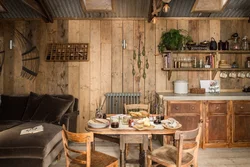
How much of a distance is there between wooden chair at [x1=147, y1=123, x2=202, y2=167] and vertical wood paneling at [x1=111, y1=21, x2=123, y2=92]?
89.0 inches

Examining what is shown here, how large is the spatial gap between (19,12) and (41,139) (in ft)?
9.72

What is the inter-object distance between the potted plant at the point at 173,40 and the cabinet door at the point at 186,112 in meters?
1.16

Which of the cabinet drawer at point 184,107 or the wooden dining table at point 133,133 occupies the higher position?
the cabinet drawer at point 184,107

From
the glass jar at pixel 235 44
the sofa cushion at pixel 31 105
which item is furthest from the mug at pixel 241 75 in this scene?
the sofa cushion at pixel 31 105

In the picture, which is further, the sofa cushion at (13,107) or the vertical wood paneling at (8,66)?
the vertical wood paneling at (8,66)

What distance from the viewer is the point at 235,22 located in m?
4.68

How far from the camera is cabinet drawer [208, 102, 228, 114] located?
3959 millimetres

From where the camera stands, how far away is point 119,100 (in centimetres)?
457

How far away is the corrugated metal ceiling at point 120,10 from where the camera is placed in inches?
168

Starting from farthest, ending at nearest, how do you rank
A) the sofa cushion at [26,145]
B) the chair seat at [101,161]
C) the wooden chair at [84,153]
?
the sofa cushion at [26,145] → the chair seat at [101,161] → the wooden chair at [84,153]

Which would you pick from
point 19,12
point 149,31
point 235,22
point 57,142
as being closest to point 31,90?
point 19,12

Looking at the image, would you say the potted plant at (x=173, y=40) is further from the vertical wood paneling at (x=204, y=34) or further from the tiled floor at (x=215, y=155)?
the tiled floor at (x=215, y=155)

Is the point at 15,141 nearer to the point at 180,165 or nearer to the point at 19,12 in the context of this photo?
the point at 180,165

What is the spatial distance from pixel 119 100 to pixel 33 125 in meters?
1.75
